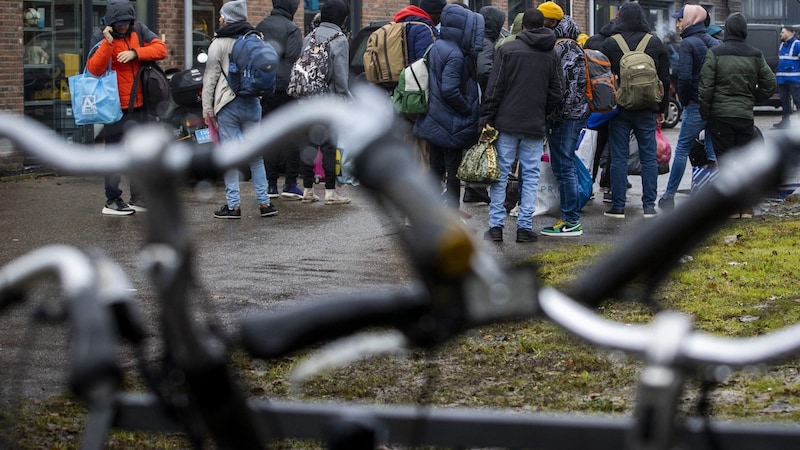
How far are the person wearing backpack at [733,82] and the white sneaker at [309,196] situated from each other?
401 centimetres

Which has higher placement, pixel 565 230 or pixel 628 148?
pixel 628 148

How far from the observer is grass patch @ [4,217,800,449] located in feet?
16.6

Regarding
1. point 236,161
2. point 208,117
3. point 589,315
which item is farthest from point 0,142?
point 208,117

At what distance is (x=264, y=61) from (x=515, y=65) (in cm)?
247

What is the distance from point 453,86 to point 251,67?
76.4 inches

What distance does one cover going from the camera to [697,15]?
1216 centimetres

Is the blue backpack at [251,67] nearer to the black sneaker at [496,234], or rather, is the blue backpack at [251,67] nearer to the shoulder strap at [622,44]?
the black sneaker at [496,234]

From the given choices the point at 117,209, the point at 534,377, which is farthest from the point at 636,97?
the point at 534,377

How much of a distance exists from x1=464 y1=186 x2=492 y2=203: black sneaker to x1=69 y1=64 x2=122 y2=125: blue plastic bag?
12.2ft

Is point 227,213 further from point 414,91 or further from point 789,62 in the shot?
point 789,62

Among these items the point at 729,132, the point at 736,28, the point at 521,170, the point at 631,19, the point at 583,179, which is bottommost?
the point at 583,179

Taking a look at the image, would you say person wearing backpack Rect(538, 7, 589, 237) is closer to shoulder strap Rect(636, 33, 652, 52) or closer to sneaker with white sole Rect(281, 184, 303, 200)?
shoulder strap Rect(636, 33, 652, 52)

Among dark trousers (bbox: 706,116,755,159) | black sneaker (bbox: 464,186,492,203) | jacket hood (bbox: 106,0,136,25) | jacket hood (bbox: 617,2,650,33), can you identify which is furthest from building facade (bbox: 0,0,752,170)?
dark trousers (bbox: 706,116,755,159)

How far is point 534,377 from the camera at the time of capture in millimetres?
5961
